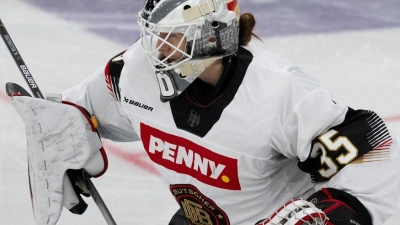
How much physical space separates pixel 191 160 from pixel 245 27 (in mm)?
390

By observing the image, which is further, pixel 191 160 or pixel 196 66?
pixel 191 160

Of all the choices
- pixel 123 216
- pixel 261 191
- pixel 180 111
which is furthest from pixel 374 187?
pixel 123 216

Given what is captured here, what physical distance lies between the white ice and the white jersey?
554 mm

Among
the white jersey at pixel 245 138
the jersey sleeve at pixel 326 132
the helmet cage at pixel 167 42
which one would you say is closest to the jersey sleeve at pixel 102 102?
the white jersey at pixel 245 138

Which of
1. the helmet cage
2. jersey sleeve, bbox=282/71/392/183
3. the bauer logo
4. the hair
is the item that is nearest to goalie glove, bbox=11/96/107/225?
the bauer logo

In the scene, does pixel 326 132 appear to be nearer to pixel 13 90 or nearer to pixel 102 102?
pixel 102 102

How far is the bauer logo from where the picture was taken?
2.33m

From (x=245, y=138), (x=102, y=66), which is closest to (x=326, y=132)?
(x=245, y=138)

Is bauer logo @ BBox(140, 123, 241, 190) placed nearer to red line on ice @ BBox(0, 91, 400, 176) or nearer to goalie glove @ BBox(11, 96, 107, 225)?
goalie glove @ BBox(11, 96, 107, 225)

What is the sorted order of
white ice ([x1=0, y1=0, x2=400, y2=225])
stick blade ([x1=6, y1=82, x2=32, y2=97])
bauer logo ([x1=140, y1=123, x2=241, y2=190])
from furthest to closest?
white ice ([x1=0, y1=0, x2=400, y2=225]), stick blade ([x1=6, y1=82, x2=32, y2=97]), bauer logo ([x1=140, y1=123, x2=241, y2=190])

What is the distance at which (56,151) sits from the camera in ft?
8.68

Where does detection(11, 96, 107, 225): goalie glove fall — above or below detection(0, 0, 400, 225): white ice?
above

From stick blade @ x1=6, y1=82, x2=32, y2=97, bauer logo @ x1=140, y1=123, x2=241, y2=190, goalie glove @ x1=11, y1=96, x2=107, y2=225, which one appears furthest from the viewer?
goalie glove @ x1=11, y1=96, x2=107, y2=225

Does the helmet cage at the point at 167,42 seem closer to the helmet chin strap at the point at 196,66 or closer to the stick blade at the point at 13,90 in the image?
the helmet chin strap at the point at 196,66
